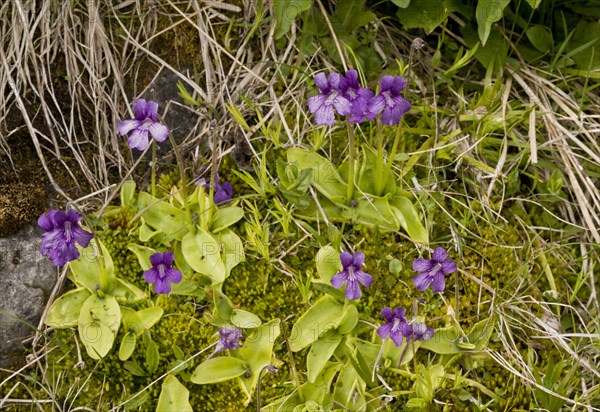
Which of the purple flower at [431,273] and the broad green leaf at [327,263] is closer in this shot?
the purple flower at [431,273]

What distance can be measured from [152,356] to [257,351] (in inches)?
16.0

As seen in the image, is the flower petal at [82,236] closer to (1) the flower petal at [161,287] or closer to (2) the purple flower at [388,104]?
(1) the flower petal at [161,287]

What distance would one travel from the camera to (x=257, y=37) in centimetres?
350

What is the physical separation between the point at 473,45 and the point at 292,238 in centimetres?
125

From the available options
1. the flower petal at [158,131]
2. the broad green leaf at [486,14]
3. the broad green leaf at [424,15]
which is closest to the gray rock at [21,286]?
the flower petal at [158,131]

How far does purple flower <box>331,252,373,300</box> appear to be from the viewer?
2.80 metres

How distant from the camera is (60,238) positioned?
281 centimetres

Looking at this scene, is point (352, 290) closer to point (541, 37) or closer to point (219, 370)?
point (219, 370)

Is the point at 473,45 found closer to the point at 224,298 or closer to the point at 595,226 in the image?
the point at 595,226

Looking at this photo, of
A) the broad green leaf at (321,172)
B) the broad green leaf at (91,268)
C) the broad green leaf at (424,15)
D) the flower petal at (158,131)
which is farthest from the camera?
the broad green leaf at (424,15)

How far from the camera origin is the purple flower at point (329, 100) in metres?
2.74

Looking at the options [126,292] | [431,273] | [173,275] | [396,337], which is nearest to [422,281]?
[431,273]

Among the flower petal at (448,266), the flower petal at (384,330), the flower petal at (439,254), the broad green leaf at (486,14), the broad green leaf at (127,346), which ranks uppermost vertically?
the broad green leaf at (486,14)

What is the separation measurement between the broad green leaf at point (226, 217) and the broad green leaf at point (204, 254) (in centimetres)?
6
